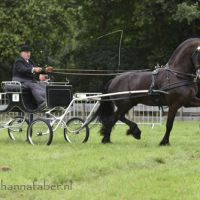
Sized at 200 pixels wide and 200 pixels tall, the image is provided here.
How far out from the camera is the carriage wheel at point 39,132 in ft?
41.8

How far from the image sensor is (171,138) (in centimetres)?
1484

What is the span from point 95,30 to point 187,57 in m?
24.4

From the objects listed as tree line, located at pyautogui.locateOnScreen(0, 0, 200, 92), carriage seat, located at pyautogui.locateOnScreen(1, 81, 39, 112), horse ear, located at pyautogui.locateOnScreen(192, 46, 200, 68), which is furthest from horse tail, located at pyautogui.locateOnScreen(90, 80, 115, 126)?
tree line, located at pyautogui.locateOnScreen(0, 0, 200, 92)

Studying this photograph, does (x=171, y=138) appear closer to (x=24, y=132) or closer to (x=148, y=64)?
(x=24, y=132)

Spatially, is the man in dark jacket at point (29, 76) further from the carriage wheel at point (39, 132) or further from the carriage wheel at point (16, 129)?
the carriage wheel at point (16, 129)

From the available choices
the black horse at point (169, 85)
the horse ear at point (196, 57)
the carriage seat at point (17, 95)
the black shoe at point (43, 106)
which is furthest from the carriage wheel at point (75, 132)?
the horse ear at point (196, 57)

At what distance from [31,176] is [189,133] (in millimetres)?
8581

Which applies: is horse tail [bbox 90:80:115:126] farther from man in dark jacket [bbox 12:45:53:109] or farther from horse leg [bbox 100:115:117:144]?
man in dark jacket [bbox 12:45:53:109]

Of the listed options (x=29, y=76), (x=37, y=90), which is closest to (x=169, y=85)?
(x=37, y=90)

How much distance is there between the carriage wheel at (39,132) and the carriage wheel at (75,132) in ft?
1.84

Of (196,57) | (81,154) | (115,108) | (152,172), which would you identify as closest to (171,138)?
(115,108)

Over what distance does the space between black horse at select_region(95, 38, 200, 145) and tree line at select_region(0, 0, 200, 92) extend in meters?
14.4

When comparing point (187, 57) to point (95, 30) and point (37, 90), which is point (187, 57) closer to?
point (37, 90)

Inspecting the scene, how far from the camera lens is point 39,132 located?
1308 cm
